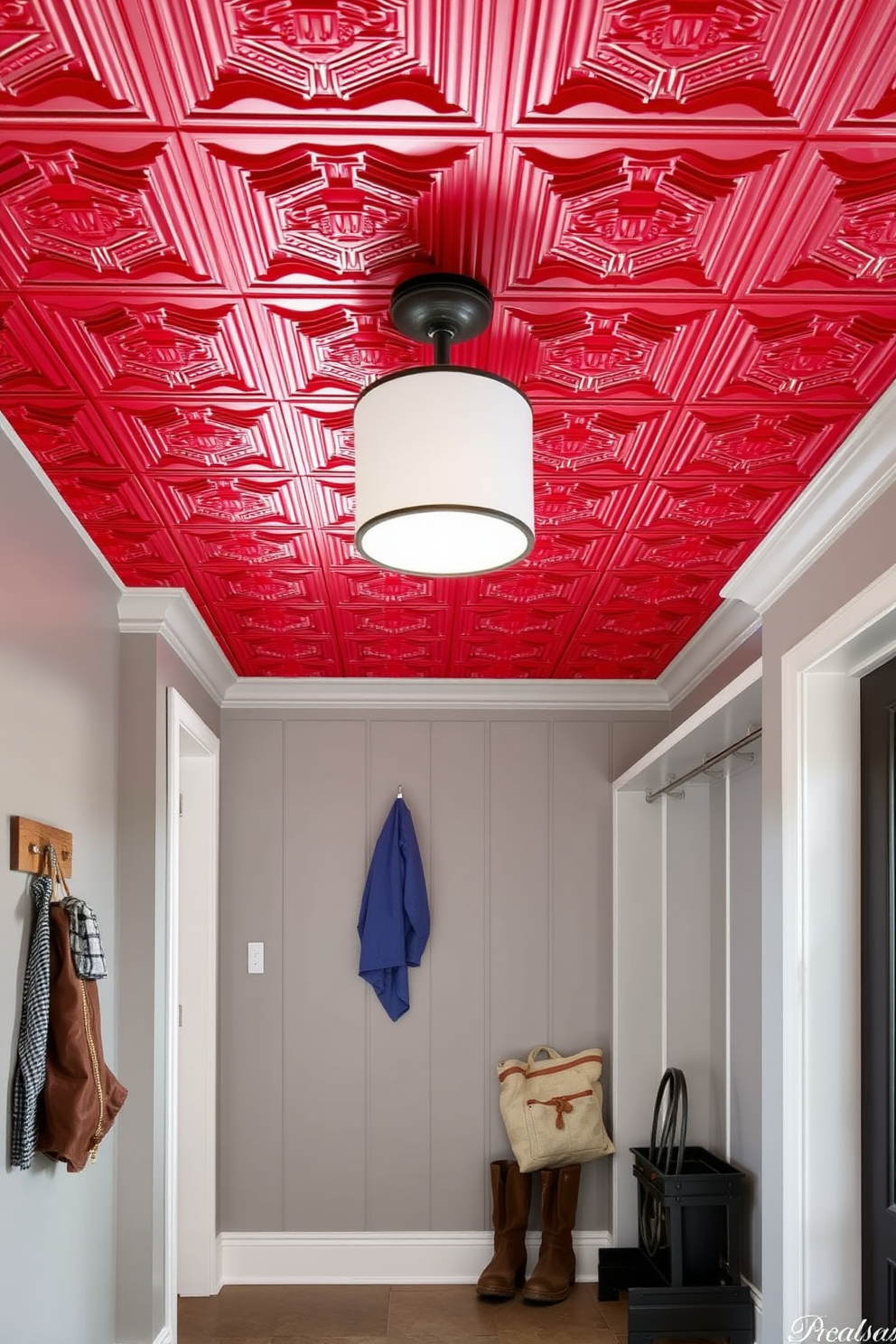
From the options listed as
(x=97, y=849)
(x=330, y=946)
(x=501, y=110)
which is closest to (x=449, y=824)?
(x=330, y=946)

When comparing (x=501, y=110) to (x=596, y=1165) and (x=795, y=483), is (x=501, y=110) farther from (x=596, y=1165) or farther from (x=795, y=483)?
(x=596, y=1165)

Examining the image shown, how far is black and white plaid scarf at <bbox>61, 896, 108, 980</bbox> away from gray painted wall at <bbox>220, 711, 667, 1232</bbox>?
97.9 inches

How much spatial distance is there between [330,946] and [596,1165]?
4.65 feet

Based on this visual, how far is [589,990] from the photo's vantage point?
18.2 ft

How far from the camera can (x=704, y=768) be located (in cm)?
432

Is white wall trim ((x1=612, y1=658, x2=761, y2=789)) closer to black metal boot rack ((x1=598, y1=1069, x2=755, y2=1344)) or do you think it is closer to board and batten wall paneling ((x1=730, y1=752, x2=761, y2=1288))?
board and batten wall paneling ((x1=730, y1=752, x2=761, y2=1288))

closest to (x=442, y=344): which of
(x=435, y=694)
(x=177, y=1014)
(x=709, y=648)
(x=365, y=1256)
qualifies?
(x=709, y=648)

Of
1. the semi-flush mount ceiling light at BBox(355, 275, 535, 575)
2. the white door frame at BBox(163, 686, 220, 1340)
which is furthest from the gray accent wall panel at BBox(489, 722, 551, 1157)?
the semi-flush mount ceiling light at BBox(355, 275, 535, 575)

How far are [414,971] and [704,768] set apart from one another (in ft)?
5.96

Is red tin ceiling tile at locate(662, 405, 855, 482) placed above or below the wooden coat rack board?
above

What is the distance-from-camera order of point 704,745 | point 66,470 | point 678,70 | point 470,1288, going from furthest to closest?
point 470,1288
point 704,745
point 66,470
point 678,70

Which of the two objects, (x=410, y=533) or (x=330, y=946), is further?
(x=330, y=946)

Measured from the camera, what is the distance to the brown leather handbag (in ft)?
9.64

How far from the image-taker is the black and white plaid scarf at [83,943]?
3.03 metres
